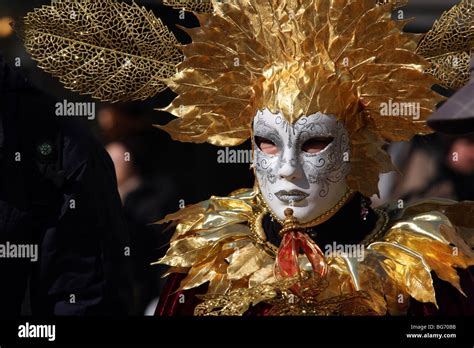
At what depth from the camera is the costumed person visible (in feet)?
18.3

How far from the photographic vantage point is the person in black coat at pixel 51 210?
602 cm

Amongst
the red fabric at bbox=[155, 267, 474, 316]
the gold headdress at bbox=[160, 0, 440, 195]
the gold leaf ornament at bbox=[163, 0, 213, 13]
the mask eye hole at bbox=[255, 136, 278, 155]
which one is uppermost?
the gold leaf ornament at bbox=[163, 0, 213, 13]

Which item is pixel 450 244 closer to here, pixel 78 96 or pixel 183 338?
pixel 183 338

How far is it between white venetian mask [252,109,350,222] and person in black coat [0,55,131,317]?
0.73 metres

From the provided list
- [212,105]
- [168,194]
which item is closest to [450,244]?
[212,105]

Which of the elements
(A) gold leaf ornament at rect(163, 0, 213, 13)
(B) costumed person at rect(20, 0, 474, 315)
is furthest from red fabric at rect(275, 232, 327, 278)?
(A) gold leaf ornament at rect(163, 0, 213, 13)

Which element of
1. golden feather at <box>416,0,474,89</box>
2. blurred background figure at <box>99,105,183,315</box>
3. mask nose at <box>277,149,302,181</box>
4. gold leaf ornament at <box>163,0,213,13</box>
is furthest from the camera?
blurred background figure at <box>99,105,183,315</box>

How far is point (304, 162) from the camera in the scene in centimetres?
559

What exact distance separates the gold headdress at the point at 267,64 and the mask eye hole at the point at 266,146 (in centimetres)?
10

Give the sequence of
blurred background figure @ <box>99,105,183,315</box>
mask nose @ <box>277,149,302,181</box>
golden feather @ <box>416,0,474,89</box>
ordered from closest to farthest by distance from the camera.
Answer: mask nose @ <box>277,149,302,181</box> < golden feather @ <box>416,0,474,89</box> < blurred background figure @ <box>99,105,183,315</box>

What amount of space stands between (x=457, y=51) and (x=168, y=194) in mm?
1340

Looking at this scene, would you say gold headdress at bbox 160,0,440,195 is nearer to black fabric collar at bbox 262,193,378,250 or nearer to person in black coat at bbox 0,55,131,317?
black fabric collar at bbox 262,193,378,250

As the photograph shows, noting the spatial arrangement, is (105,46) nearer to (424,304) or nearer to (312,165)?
(312,165)

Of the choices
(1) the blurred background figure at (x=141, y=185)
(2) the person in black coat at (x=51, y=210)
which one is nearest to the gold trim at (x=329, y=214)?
(2) the person in black coat at (x=51, y=210)
